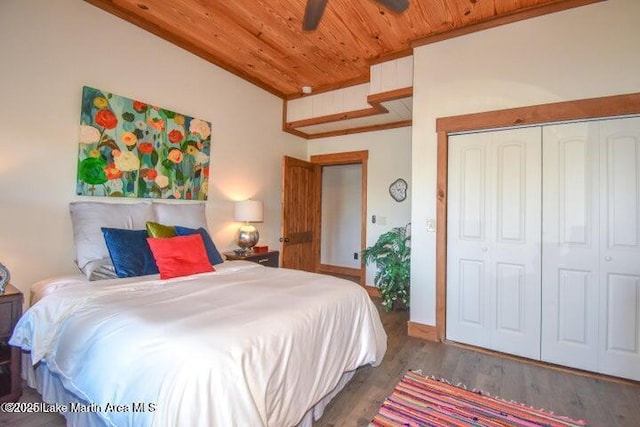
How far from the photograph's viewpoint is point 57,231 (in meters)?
2.30

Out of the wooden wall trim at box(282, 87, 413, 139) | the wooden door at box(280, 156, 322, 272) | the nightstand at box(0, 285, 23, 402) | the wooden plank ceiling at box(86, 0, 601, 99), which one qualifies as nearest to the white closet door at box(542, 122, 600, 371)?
the wooden plank ceiling at box(86, 0, 601, 99)

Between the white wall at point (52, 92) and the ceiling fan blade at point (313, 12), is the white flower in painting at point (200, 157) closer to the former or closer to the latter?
the white wall at point (52, 92)

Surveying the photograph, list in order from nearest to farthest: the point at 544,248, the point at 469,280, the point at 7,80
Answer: the point at 7,80 → the point at 544,248 → the point at 469,280

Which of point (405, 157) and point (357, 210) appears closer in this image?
point (405, 157)

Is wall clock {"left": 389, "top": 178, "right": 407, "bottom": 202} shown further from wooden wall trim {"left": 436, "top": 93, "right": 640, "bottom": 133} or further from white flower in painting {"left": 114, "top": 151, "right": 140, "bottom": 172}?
white flower in painting {"left": 114, "top": 151, "right": 140, "bottom": 172}

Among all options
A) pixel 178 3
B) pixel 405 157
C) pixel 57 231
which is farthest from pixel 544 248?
pixel 57 231

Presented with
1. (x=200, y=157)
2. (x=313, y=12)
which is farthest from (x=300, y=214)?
(x=313, y=12)

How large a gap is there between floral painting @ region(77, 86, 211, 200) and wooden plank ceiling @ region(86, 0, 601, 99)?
2.55 ft

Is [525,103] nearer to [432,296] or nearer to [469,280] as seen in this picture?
[469,280]

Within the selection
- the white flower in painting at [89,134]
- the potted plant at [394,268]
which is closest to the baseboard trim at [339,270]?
the potted plant at [394,268]

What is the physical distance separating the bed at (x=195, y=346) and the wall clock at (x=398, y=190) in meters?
2.50

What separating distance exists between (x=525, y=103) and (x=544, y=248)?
3.99 ft

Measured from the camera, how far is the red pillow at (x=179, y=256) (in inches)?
83.4

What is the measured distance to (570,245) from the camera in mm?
2406
